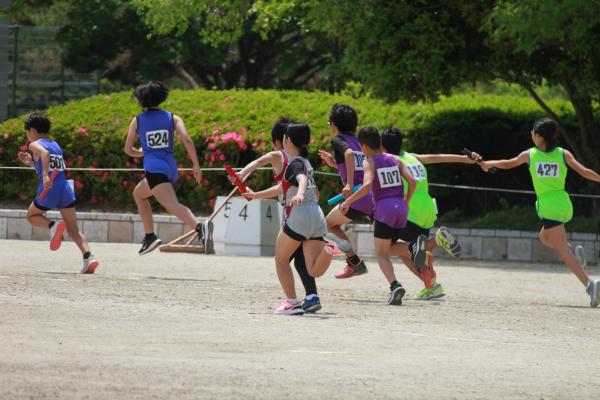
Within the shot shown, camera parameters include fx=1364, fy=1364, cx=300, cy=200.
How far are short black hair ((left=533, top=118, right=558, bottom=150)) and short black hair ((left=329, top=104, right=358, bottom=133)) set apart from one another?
1.61 meters

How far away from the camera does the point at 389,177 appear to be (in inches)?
435

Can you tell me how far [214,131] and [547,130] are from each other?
8.74 m

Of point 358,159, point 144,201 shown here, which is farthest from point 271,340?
point 144,201

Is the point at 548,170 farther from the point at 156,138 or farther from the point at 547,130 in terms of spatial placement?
the point at 156,138

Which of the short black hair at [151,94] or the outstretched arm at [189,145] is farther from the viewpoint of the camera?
the short black hair at [151,94]

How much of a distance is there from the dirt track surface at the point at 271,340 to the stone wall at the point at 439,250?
421cm

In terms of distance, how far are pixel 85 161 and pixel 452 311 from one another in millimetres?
11038

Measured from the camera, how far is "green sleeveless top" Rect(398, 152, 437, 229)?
11867 mm

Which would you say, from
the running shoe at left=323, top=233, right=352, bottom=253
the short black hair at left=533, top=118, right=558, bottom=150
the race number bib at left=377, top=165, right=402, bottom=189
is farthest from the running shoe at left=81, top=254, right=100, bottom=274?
the short black hair at left=533, top=118, right=558, bottom=150

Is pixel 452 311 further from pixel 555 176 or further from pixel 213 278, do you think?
pixel 213 278

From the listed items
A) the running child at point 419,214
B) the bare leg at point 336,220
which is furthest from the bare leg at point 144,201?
the running child at point 419,214

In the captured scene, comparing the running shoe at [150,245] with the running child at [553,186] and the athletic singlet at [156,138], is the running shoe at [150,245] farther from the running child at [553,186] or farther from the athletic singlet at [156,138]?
the running child at [553,186]

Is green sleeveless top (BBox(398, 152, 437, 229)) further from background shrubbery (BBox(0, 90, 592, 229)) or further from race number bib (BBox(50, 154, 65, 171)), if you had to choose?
background shrubbery (BBox(0, 90, 592, 229))

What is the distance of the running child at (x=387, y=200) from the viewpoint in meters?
11.0
